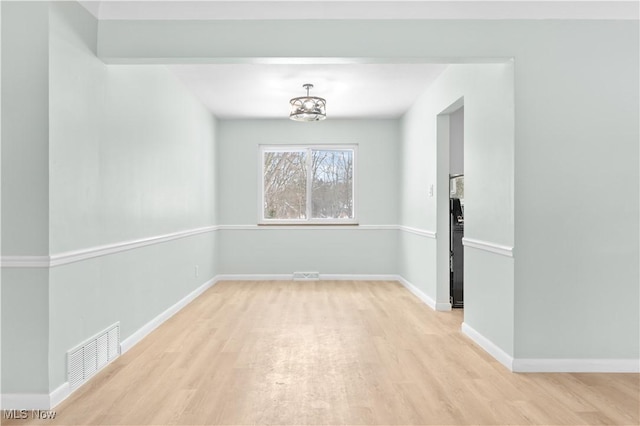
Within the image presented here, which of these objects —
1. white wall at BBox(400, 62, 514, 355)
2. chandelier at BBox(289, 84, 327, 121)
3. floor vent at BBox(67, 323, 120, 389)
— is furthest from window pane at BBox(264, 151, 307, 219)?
floor vent at BBox(67, 323, 120, 389)

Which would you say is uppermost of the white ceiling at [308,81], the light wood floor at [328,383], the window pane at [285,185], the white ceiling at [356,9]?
the white ceiling at [308,81]

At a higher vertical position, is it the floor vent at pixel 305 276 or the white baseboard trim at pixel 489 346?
the floor vent at pixel 305 276

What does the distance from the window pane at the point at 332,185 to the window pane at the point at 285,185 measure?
0.17 meters

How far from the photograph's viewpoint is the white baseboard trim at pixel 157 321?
130 inches

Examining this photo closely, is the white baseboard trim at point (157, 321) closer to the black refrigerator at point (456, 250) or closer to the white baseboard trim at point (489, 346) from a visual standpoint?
the white baseboard trim at point (489, 346)

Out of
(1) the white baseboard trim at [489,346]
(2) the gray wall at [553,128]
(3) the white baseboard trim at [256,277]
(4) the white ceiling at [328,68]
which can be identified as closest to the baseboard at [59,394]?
(2) the gray wall at [553,128]

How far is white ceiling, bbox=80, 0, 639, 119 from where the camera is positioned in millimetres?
2768

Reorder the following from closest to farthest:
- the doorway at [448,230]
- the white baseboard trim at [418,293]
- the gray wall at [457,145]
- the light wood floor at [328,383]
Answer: the light wood floor at [328,383], the doorway at [448,230], the white baseboard trim at [418,293], the gray wall at [457,145]

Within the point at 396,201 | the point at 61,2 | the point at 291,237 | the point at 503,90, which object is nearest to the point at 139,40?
the point at 61,2

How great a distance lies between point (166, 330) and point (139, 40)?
2.41 m

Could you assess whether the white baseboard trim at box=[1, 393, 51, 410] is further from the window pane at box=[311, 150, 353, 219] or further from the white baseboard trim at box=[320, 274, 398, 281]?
the window pane at box=[311, 150, 353, 219]

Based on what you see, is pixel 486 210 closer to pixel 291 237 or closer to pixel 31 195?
pixel 31 195

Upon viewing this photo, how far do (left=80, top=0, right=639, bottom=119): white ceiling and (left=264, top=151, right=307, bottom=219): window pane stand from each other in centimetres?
74

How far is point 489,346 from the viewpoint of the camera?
3.23m
